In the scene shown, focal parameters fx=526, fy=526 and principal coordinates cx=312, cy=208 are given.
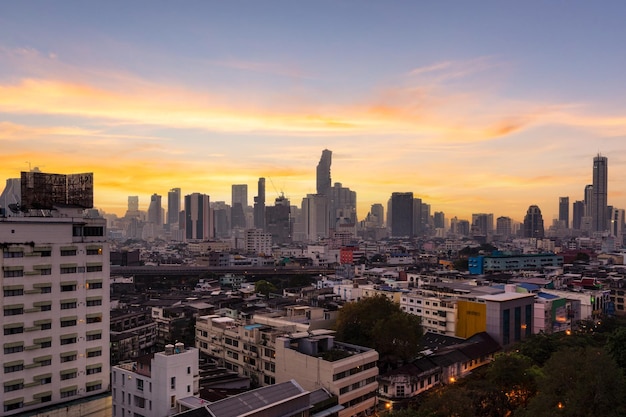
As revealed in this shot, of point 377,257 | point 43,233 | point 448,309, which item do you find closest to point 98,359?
point 43,233

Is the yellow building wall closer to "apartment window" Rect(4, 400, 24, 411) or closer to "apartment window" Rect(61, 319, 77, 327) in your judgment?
Answer: "apartment window" Rect(61, 319, 77, 327)

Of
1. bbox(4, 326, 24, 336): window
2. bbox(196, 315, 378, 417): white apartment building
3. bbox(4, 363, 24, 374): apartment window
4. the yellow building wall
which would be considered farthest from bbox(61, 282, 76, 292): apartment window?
the yellow building wall

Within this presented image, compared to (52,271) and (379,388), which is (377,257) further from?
(52,271)

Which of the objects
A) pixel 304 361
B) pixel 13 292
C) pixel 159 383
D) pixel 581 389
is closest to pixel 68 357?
pixel 13 292

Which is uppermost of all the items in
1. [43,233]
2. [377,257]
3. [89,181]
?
[89,181]

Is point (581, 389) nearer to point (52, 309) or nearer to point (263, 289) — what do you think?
point (52, 309)

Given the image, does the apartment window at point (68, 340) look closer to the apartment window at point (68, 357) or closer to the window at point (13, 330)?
the apartment window at point (68, 357)
